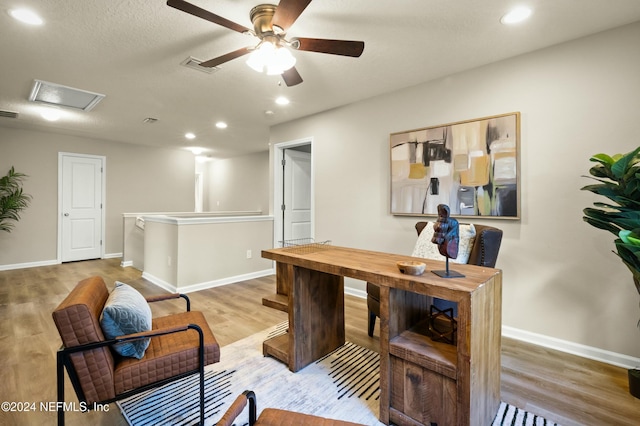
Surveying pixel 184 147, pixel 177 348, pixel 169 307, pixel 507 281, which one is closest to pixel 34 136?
pixel 184 147

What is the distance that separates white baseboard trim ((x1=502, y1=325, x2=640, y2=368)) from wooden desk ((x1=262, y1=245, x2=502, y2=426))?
46.0 inches

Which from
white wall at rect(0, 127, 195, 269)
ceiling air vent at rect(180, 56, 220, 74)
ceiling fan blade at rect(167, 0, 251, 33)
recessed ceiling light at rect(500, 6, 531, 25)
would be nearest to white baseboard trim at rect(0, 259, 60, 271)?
white wall at rect(0, 127, 195, 269)

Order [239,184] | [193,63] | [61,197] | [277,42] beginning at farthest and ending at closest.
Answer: [239,184] → [61,197] → [193,63] → [277,42]

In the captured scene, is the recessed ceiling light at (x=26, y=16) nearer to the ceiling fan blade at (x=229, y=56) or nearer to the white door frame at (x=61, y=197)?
the ceiling fan blade at (x=229, y=56)

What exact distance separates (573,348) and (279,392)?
232cm

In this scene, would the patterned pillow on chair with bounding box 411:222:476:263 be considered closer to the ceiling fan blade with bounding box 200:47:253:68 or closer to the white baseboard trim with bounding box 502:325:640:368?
the white baseboard trim with bounding box 502:325:640:368

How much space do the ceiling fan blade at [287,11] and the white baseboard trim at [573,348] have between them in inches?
117

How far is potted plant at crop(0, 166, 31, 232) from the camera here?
5.00 m

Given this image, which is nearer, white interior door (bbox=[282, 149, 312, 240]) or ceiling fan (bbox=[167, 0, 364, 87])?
ceiling fan (bbox=[167, 0, 364, 87])

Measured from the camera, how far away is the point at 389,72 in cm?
297

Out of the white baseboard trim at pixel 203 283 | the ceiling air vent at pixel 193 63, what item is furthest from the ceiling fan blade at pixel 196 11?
the white baseboard trim at pixel 203 283

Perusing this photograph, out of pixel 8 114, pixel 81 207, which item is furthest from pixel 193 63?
pixel 81 207

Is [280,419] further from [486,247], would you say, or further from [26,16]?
[26,16]

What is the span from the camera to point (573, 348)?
2.39 metres
